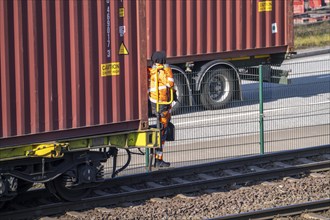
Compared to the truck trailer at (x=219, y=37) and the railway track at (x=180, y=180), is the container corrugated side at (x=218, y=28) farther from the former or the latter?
the railway track at (x=180, y=180)

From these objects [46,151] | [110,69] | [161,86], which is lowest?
[46,151]

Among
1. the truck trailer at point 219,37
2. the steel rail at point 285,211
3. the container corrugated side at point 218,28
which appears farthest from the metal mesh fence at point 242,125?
the steel rail at point 285,211

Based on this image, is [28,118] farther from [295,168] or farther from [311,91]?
[311,91]

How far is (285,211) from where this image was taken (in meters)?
11.0

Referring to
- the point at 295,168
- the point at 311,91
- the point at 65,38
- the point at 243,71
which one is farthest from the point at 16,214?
the point at 243,71

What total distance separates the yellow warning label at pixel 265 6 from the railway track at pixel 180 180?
6.94 m

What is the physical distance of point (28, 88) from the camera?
10.7 meters

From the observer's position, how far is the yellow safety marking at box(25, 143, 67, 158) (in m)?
10.8

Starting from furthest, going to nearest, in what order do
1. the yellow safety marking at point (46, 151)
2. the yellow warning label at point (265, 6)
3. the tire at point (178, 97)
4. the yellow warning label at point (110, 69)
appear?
the yellow warning label at point (265, 6), the tire at point (178, 97), the yellow warning label at point (110, 69), the yellow safety marking at point (46, 151)

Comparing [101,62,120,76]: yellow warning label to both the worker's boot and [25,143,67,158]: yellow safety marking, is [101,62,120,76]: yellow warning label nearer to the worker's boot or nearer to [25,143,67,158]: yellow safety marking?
[25,143,67,158]: yellow safety marking

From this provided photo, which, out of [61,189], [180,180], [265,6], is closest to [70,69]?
[61,189]

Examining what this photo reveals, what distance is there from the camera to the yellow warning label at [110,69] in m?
11.4

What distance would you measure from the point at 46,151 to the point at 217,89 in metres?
8.66

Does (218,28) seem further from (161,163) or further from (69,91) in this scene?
(69,91)
